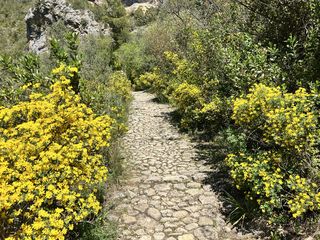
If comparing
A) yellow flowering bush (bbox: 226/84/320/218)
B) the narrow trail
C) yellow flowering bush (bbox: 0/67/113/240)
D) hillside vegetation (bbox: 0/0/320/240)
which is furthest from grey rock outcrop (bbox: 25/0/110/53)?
yellow flowering bush (bbox: 226/84/320/218)

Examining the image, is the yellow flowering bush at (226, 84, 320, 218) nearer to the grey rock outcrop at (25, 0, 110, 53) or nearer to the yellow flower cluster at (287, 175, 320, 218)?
the yellow flower cluster at (287, 175, 320, 218)

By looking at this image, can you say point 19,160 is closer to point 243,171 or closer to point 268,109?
point 243,171

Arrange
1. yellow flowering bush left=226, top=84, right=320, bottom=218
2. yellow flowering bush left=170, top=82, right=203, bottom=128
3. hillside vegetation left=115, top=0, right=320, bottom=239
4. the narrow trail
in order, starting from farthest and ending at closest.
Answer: yellow flowering bush left=170, top=82, right=203, bottom=128 → the narrow trail → hillside vegetation left=115, top=0, right=320, bottom=239 → yellow flowering bush left=226, top=84, right=320, bottom=218

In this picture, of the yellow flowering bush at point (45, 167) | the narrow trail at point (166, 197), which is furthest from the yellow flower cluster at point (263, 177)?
the yellow flowering bush at point (45, 167)

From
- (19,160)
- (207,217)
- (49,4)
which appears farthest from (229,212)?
(49,4)

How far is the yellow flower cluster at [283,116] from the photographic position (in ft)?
12.7

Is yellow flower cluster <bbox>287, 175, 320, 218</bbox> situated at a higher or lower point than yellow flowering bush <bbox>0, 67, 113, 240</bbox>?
lower

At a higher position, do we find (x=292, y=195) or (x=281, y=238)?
(x=292, y=195)

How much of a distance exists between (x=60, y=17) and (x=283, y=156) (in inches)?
1254

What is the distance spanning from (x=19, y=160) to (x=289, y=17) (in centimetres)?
574

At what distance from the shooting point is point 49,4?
31.9m

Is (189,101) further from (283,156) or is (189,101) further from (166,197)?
(283,156)

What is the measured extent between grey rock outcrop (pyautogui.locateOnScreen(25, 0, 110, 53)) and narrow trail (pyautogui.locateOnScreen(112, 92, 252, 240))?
1007 inches

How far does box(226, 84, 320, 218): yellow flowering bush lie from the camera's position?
Answer: 3.80 metres
